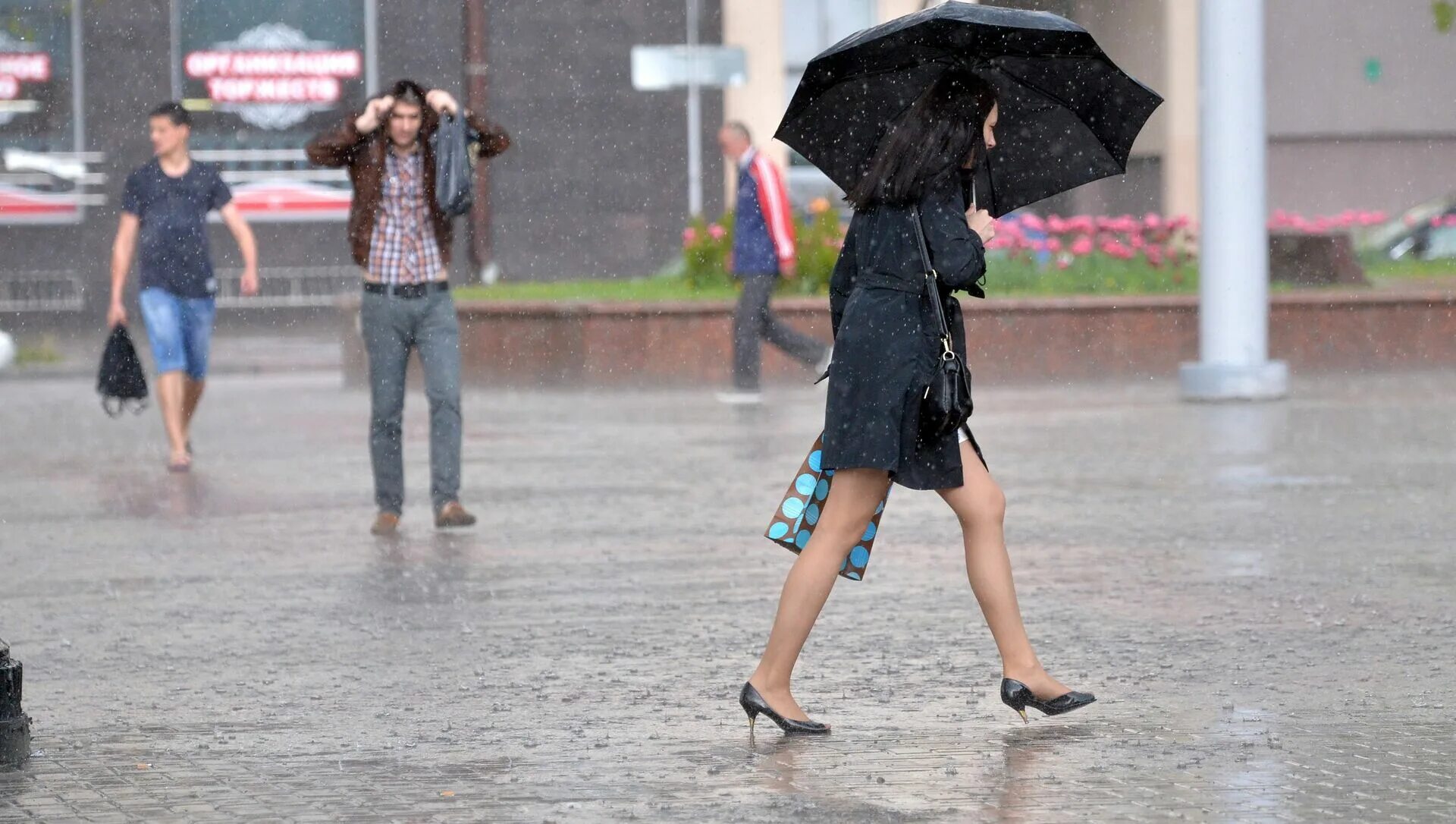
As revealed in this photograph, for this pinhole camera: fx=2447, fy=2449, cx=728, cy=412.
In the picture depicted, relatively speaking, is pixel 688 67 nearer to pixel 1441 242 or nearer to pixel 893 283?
pixel 1441 242

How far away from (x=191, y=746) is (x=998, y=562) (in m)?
1.95

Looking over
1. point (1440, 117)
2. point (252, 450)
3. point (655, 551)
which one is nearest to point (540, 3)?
point (1440, 117)

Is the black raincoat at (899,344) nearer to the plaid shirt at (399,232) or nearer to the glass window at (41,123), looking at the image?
the plaid shirt at (399,232)

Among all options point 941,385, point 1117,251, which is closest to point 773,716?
point 941,385

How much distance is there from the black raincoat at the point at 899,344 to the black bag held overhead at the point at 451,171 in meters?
4.09

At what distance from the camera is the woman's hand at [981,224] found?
5.73 meters

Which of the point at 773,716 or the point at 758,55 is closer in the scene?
the point at 773,716

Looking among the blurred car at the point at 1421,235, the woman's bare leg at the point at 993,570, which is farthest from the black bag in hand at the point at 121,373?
the blurred car at the point at 1421,235

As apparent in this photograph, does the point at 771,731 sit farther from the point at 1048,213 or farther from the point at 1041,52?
the point at 1048,213

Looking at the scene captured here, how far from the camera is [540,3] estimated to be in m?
29.6

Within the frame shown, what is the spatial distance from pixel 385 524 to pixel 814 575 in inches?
167

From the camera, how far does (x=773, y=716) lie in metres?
5.70

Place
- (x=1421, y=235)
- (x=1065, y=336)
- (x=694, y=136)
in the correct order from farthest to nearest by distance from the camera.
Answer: (x=694, y=136) → (x=1421, y=235) → (x=1065, y=336)

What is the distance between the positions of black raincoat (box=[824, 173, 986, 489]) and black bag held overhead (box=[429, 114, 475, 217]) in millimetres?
4090
